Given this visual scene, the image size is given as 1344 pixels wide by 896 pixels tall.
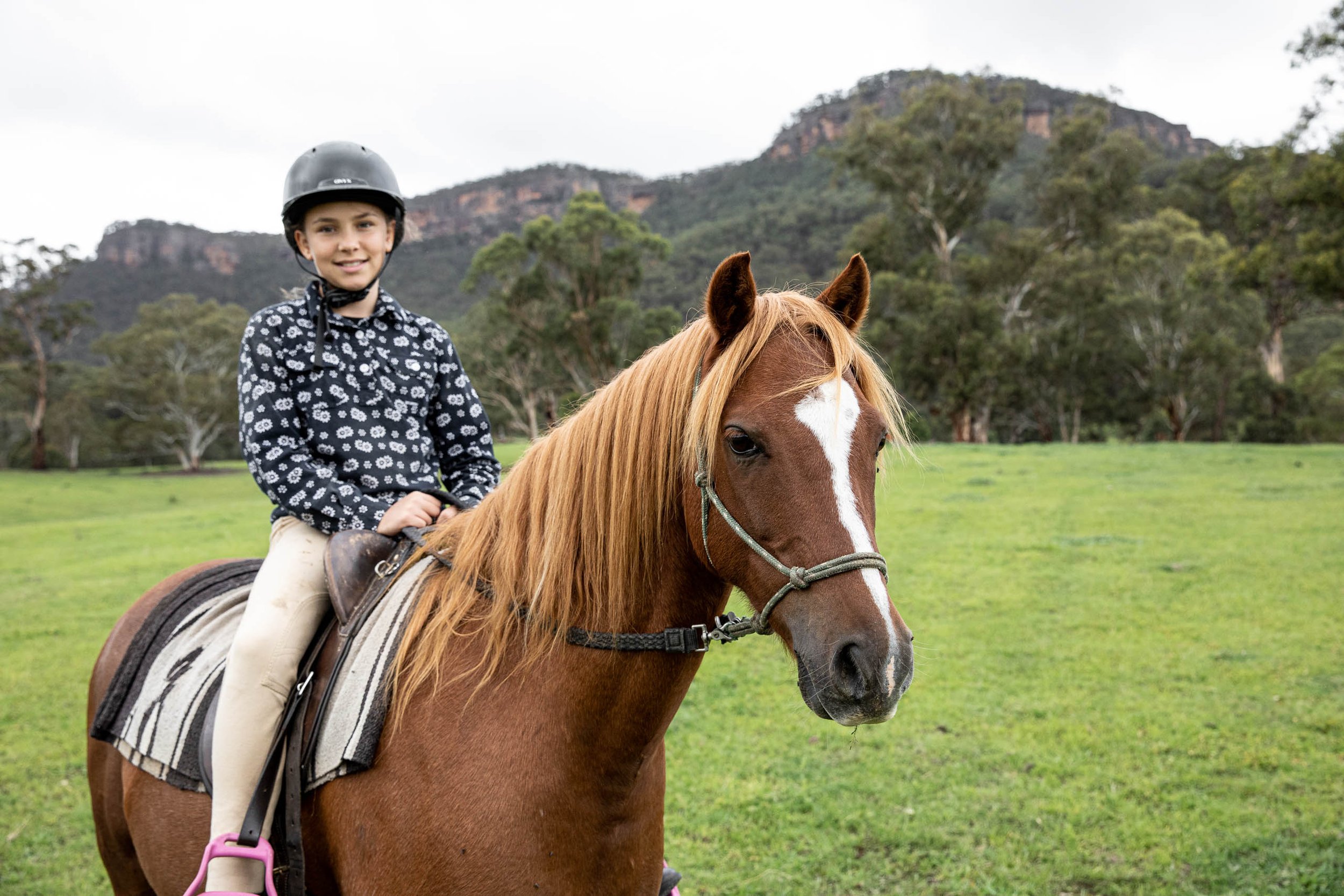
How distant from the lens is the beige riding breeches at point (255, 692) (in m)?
1.97

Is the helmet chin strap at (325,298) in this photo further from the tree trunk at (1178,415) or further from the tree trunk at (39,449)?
the tree trunk at (39,449)

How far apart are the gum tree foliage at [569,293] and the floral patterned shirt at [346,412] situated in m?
30.1

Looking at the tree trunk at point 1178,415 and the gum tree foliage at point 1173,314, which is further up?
the gum tree foliage at point 1173,314

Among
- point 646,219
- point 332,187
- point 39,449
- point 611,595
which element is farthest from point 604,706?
point 646,219

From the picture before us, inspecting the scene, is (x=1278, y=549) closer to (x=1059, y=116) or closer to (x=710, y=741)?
(x=710, y=741)

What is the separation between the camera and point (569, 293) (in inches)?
1428

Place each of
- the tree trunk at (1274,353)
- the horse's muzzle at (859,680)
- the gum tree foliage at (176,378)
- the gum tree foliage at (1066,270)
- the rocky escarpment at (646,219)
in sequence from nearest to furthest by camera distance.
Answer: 1. the horse's muzzle at (859,680)
2. the gum tree foliage at (1066,270)
3. the tree trunk at (1274,353)
4. the gum tree foliage at (176,378)
5. the rocky escarpment at (646,219)

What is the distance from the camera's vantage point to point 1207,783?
14.7 feet

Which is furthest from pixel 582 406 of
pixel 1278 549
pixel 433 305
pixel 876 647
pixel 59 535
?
pixel 433 305

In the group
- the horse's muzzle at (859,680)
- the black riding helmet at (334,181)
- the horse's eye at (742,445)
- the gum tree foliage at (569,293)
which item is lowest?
the horse's muzzle at (859,680)

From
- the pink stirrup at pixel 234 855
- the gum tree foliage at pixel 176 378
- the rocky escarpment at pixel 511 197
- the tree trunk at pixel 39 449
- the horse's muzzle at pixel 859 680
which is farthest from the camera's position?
the rocky escarpment at pixel 511 197

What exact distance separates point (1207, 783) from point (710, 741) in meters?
2.92

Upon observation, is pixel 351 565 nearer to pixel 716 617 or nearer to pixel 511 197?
pixel 716 617

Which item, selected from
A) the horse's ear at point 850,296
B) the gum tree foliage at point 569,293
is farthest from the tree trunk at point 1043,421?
the horse's ear at point 850,296
